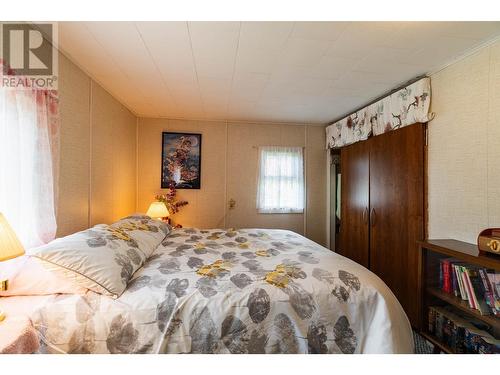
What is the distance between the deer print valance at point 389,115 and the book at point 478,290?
1244mm

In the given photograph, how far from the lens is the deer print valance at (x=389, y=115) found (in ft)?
6.52

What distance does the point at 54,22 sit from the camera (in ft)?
4.64

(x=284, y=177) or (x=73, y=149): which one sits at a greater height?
(x=73, y=149)

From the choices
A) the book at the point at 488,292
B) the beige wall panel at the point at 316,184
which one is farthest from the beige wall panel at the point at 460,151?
the beige wall panel at the point at 316,184

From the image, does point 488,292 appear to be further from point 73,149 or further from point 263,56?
point 73,149

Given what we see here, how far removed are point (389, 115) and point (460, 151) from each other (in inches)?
32.2

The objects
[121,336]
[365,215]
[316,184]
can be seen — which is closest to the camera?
[121,336]

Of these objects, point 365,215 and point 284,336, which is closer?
point 284,336

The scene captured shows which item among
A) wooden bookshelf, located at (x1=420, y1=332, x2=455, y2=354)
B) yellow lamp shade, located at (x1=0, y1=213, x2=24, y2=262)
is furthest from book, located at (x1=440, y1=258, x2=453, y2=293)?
yellow lamp shade, located at (x1=0, y1=213, x2=24, y2=262)

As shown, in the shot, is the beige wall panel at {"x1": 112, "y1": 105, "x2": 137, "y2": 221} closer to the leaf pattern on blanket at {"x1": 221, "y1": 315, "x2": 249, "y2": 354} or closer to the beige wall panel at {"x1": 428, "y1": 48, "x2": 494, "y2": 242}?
the leaf pattern on blanket at {"x1": 221, "y1": 315, "x2": 249, "y2": 354}

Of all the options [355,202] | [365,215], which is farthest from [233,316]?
[355,202]

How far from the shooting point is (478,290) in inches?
56.4

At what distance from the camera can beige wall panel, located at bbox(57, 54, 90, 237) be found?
5.63 ft

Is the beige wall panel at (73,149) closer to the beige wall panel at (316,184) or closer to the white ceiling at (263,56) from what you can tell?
the white ceiling at (263,56)
